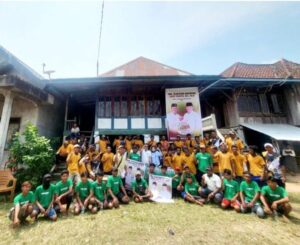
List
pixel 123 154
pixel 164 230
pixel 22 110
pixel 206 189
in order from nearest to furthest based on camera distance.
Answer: pixel 164 230
pixel 206 189
pixel 123 154
pixel 22 110

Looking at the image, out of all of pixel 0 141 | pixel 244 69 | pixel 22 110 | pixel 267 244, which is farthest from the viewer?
pixel 244 69

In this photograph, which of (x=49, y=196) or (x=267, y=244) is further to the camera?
(x=49, y=196)

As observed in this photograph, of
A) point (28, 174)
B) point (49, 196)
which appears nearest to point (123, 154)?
point (49, 196)

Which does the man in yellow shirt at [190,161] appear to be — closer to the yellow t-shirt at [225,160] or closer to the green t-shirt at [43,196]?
the yellow t-shirt at [225,160]

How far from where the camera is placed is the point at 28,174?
679cm

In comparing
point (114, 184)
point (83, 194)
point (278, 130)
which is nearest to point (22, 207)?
point (83, 194)

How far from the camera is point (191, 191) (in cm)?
566

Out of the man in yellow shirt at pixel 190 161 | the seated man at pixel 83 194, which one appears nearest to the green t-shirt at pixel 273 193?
the man in yellow shirt at pixel 190 161

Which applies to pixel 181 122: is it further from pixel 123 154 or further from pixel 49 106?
pixel 49 106

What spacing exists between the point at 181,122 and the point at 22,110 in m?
8.18

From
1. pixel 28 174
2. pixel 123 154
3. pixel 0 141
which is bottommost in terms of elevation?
pixel 28 174

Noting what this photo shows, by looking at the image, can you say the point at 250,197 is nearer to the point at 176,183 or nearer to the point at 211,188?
the point at 211,188

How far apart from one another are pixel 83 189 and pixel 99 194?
17.2 inches

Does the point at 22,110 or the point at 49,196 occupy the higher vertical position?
the point at 22,110
